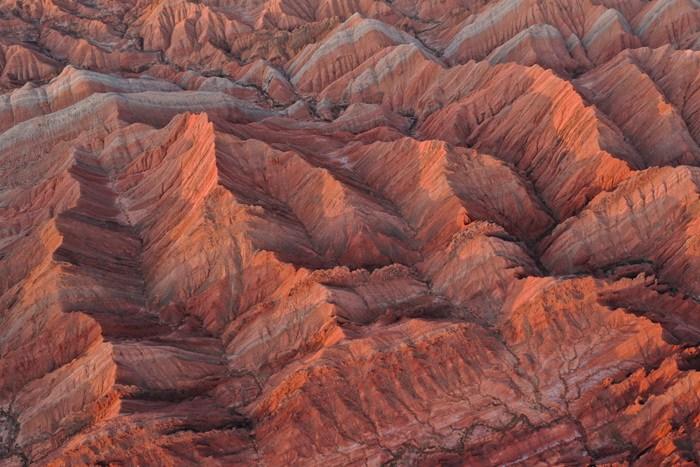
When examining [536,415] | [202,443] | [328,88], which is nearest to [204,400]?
[202,443]

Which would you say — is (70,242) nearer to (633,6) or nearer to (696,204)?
(696,204)

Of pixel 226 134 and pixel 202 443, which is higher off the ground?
pixel 226 134

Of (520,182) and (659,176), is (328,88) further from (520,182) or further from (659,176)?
(659,176)

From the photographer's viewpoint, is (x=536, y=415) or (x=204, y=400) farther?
(x=204, y=400)

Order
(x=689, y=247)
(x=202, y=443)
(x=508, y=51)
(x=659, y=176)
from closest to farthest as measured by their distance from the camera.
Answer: (x=202, y=443), (x=689, y=247), (x=659, y=176), (x=508, y=51)

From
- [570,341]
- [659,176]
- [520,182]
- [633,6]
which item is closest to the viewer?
[570,341]

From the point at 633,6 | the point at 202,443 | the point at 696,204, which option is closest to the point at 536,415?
the point at 202,443
